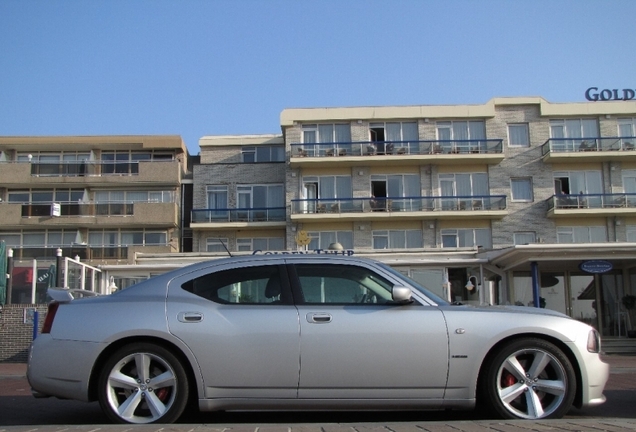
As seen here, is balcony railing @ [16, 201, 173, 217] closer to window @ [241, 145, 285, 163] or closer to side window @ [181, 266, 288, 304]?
window @ [241, 145, 285, 163]

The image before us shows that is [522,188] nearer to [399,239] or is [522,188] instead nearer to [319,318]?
[399,239]

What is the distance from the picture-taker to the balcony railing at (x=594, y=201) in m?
38.2

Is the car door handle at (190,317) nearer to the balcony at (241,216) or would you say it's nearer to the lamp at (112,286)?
the lamp at (112,286)

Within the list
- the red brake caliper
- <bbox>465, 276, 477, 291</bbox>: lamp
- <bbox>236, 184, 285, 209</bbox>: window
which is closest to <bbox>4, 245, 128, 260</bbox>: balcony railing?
<bbox>236, 184, 285, 209</bbox>: window

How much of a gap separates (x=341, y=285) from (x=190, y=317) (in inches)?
50.5

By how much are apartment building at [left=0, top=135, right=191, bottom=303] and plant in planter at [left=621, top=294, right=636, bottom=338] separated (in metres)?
24.9

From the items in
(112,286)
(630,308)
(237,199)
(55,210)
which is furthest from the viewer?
(237,199)

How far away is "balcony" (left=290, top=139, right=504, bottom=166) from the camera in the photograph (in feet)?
127

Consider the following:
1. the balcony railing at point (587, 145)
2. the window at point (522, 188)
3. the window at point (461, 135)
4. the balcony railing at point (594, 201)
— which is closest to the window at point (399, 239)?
the window at point (461, 135)

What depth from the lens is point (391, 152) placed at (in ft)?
128

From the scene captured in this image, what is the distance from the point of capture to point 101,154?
144ft

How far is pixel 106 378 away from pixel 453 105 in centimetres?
3546

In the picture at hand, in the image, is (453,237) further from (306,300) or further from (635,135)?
(306,300)

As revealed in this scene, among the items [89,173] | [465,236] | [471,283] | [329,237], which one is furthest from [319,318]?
[89,173]
